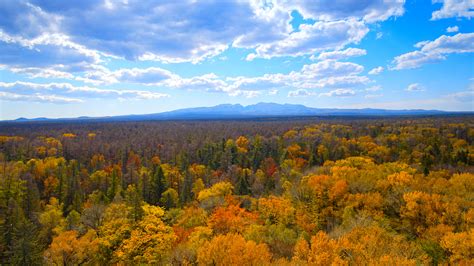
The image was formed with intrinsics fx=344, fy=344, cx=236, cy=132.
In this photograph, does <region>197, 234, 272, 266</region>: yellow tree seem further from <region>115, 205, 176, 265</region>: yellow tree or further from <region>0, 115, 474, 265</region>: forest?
<region>115, 205, 176, 265</region>: yellow tree

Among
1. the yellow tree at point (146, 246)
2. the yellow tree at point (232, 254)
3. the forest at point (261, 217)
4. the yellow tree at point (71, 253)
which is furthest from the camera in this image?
the yellow tree at point (71, 253)

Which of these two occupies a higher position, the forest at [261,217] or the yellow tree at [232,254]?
the yellow tree at [232,254]

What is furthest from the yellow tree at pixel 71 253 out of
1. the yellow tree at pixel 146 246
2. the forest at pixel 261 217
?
the yellow tree at pixel 146 246

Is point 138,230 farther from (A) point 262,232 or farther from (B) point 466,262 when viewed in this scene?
(B) point 466,262

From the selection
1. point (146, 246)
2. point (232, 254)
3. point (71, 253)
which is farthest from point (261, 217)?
point (71, 253)

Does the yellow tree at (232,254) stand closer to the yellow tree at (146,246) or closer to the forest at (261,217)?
the forest at (261,217)

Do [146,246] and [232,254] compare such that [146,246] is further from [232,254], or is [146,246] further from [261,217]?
[261,217]

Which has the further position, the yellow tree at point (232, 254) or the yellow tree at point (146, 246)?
the yellow tree at point (146, 246)

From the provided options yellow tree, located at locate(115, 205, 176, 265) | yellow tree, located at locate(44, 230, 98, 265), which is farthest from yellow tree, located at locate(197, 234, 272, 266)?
yellow tree, located at locate(44, 230, 98, 265)

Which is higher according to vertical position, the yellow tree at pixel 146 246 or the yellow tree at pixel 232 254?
the yellow tree at pixel 232 254

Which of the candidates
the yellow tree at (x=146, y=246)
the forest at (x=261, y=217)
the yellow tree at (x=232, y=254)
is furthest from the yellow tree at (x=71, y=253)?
the yellow tree at (x=232, y=254)

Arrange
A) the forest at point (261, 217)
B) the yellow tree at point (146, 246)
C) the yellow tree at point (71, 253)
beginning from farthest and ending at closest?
the yellow tree at point (71, 253), the yellow tree at point (146, 246), the forest at point (261, 217)
